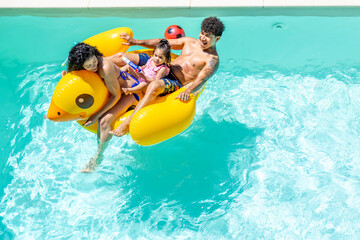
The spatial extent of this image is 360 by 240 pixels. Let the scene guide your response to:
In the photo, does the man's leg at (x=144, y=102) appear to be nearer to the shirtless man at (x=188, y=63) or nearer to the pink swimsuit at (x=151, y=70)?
the shirtless man at (x=188, y=63)

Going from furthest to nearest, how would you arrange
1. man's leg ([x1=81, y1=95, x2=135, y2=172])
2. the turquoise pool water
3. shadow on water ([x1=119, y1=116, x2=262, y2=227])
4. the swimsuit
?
shadow on water ([x1=119, y1=116, x2=262, y2=227]) < the turquoise pool water < the swimsuit < man's leg ([x1=81, y1=95, x2=135, y2=172])

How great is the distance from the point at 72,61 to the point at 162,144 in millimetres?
1832

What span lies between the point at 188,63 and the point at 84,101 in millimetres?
1154

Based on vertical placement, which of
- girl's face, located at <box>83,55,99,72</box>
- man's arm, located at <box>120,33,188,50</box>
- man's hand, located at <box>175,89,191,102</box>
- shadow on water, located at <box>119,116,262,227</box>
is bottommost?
shadow on water, located at <box>119,116,262,227</box>

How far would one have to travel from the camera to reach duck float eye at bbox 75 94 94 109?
3.31 meters

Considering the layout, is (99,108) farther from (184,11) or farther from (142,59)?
(184,11)

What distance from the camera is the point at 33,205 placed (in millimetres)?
4160

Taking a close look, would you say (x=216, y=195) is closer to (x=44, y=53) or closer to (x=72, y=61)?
(x=72, y=61)

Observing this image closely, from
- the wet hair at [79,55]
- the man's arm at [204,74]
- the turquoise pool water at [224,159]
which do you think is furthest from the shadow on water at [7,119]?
the man's arm at [204,74]

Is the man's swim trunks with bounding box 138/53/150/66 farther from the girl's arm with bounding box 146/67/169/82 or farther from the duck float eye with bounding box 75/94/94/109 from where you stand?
the duck float eye with bounding box 75/94/94/109

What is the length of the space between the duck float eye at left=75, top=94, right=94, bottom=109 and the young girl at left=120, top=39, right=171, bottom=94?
1.13ft

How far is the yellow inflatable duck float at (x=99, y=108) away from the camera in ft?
10.7
